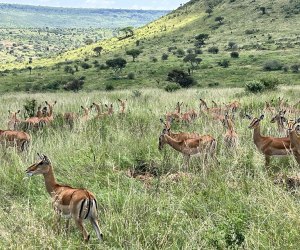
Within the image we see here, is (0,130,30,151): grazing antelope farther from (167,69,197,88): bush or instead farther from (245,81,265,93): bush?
(167,69,197,88): bush

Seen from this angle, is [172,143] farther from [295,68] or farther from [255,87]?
[295,68]

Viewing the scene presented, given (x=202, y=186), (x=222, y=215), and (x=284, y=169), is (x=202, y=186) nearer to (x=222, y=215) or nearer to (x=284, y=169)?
(x=222, y=215)

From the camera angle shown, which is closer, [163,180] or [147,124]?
[163,180]

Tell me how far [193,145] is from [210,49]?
7364 centimetres

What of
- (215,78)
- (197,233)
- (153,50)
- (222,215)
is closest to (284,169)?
(222,215)

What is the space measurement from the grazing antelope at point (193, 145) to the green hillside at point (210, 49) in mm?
26993

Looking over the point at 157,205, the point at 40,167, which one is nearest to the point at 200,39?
the point at 157,205

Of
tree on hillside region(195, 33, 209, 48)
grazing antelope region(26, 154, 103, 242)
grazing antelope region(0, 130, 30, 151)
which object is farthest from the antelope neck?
tree on hillside region(195, 33, 209, 48)

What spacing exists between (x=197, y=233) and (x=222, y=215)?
639 millimetres

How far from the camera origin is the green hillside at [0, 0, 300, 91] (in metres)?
55.8

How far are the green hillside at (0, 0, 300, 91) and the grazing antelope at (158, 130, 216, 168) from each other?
2699 cm

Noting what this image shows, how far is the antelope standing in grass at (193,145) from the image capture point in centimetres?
833

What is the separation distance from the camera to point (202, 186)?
21.7 feet

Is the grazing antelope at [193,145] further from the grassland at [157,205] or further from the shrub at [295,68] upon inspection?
the shrub at [295,68]
